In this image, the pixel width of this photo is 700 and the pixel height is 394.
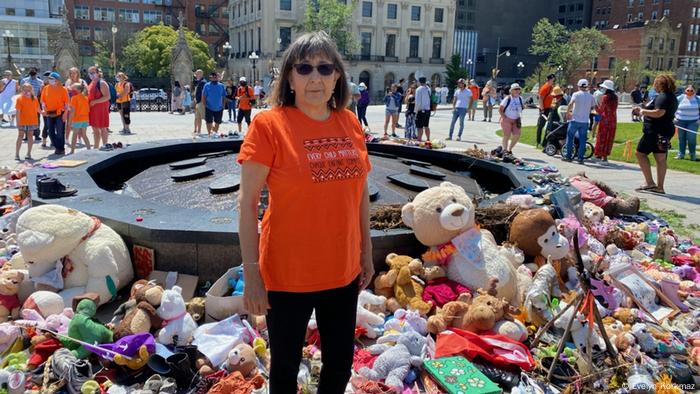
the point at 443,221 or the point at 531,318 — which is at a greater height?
the point at 443,221

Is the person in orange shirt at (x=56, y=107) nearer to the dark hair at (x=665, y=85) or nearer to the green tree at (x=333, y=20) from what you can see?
Answer: the dark hair at (x=665, y=85)

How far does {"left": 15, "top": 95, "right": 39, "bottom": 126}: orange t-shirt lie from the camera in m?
11.9

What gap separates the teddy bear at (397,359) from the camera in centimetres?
344

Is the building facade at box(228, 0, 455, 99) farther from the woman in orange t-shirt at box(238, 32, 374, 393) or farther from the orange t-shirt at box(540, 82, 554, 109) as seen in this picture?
the woman in orange t-shirt at box(238, 32, 374, 393)

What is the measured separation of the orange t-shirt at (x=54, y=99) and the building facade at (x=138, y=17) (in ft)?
233

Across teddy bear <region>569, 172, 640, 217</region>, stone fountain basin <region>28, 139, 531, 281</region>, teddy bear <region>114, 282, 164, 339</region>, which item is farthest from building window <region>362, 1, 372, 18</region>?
teddy bear <region>114, 282, 164, 339</region>

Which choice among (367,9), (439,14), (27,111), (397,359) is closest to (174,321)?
(397,359)

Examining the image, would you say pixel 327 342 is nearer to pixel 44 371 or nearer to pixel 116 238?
pixel 44 371

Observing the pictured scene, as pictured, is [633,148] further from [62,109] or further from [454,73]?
[454,73]

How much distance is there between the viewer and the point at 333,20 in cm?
5947

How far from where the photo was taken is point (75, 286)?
13.8 feet

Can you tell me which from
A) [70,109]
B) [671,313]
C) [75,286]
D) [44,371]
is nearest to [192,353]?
[44,371]

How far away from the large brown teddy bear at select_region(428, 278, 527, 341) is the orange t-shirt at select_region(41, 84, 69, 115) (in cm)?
1126

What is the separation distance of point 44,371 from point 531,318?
129 inches
